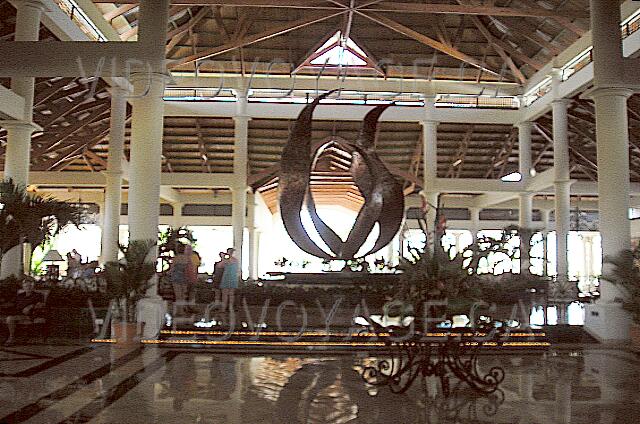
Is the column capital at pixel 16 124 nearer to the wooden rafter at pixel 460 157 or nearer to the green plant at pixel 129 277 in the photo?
the green plant at pixel 129 277

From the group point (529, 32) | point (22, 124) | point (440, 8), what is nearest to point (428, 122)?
point (529, 32)

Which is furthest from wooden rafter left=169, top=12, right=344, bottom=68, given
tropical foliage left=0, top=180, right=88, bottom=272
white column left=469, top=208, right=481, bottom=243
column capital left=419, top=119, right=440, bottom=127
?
white column left=469, top=208, right=481, bottom=243

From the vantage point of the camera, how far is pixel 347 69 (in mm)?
18031

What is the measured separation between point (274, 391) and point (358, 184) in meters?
6.15

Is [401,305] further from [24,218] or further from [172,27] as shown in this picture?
[172,27]

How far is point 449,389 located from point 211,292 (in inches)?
246

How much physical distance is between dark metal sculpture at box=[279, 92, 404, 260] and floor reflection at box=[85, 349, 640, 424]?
12.1 feet

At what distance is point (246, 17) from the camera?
16.0 metres

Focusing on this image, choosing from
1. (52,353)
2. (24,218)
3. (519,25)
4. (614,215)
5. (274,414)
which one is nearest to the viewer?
(274,414)

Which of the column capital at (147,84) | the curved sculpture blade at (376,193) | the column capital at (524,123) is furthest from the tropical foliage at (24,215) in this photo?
the column capital at (524,123)

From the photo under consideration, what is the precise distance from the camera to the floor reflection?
448cm

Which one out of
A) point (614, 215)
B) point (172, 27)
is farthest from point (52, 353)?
point (172, 27)

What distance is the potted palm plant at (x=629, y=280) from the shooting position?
27.9 feet

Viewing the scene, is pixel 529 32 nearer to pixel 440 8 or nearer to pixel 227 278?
pixel 440 8
